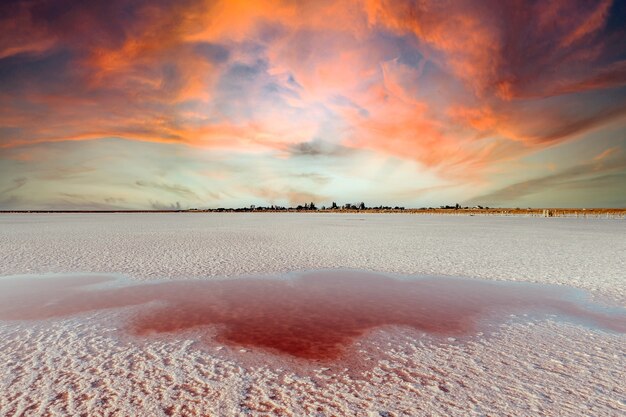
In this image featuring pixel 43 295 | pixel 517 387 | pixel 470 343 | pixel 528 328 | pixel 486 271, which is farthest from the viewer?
pixel 486 271

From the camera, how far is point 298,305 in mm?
7691

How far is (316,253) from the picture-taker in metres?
16.0

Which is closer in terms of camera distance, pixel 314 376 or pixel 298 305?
pixel 314 376

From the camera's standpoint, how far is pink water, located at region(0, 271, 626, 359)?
6113mm

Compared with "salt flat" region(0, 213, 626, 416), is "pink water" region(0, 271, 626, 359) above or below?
above

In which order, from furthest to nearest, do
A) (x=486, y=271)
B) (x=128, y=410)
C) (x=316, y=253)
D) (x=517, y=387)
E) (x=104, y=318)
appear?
(x=316, y=253), (x=486, y=271), (x=104, y=318), (x=517, y=387), (x=128, y=410)

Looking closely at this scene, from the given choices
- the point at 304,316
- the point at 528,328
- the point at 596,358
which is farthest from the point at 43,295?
the point at 596,358

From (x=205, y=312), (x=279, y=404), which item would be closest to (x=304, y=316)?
(x=205, y=312)

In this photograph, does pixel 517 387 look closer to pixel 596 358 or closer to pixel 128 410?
pixel 596 358

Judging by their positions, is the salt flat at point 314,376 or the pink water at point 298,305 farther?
the pink water at point 298,305

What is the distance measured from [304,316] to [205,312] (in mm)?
1947

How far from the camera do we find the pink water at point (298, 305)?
611 cm

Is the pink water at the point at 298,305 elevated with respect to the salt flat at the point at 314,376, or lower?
elevated

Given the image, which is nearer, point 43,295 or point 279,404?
point 279,404
